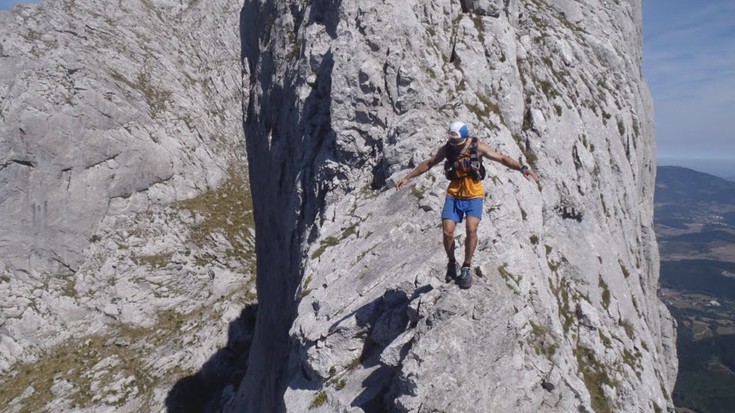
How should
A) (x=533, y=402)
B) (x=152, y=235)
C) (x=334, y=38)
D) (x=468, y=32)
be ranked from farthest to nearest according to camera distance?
1. (x=152, y=235)
2. (x=468, y=32)
3. (x=334, y=38)
4. (x=533, y=402)

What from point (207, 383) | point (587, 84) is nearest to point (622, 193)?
point (587, 84)

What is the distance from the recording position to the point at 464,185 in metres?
10.6

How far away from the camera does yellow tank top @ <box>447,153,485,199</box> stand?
1050 cm

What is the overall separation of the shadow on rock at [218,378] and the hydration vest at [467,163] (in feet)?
86.2

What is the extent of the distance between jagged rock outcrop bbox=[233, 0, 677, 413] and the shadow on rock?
575 centimetres

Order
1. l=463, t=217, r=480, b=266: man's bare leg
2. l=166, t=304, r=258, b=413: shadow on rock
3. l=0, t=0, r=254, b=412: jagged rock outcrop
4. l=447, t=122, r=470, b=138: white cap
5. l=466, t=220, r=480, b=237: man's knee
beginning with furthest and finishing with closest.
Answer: l=0, t=0, r=254, b=412: jagged rock outcrop
l=166, t=304, r=258, b=413: shadow on rock
l=447, t=122, r=470, b=138: white cap
l=466, t=220, r=480, b=237: man's knee
l=463, t=217, r=480, b=266: man's bare leg

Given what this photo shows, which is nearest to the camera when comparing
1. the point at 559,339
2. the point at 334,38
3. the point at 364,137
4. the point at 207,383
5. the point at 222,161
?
the point at 559,339

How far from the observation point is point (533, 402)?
32.4ft

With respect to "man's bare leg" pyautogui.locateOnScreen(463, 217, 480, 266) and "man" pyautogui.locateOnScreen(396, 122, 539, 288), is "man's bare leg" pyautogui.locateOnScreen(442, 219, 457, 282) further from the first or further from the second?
"man's bare leg" pyautogui.locateOnScreen(463, 217, 480, 266)

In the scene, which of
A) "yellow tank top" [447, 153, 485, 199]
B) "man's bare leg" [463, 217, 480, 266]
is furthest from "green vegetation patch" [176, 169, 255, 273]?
"man's bare leg" [463, 217, 480, 266]

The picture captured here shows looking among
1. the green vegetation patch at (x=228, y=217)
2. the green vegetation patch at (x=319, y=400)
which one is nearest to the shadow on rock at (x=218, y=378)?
the green vegetation patch at (x=228, y=217)

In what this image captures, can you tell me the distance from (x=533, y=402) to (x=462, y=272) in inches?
123

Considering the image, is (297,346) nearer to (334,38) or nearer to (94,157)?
(334,38)

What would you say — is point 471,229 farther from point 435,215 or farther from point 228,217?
point 228,217
